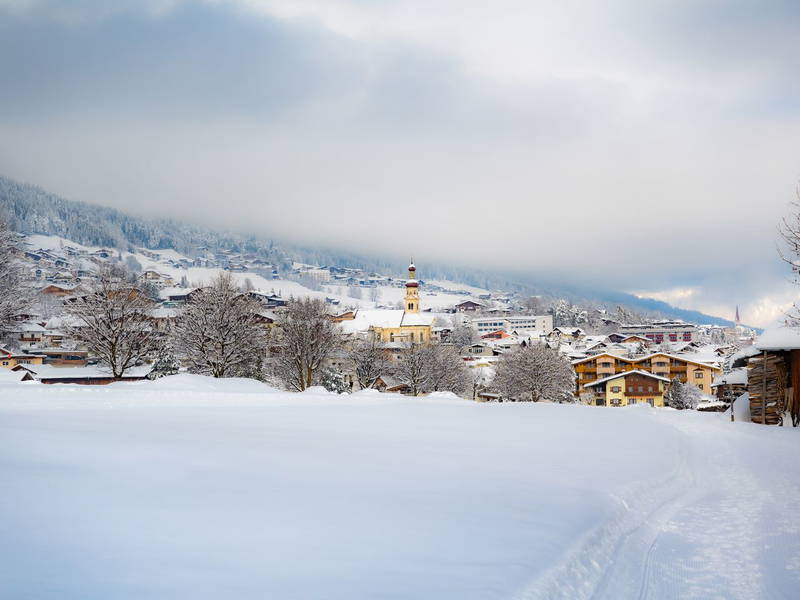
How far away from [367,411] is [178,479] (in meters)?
14.6

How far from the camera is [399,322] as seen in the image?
156 metres

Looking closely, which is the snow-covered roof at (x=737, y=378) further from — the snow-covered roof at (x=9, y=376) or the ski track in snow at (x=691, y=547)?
the snow-covered roof at (x=9, y=376)

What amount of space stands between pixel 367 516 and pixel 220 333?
113 feet

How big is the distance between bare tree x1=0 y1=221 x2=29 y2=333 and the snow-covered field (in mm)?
23379

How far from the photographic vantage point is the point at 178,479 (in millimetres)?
7762

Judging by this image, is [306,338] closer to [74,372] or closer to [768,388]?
[74,372]

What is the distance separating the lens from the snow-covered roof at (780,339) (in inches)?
882

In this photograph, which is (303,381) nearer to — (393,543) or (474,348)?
(393,543)

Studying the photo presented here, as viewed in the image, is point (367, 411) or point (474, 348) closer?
point (367, 411)

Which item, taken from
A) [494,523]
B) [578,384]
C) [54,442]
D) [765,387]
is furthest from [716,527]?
[578,384]

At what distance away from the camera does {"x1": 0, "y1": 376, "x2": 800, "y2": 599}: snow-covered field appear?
5.06 metres

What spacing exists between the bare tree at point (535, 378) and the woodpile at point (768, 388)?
32703mm

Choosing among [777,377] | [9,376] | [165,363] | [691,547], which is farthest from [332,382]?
[691,547]

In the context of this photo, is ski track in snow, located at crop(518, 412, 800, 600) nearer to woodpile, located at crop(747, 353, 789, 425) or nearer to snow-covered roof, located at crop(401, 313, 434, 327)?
woodpile, located at crop(747, 353, 789, 425)
